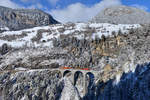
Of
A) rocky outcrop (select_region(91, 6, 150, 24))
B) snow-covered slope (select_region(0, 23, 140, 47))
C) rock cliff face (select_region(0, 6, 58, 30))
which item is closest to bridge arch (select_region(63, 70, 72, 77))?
snow-covered slope (select_region(0, 23, 140, 47))

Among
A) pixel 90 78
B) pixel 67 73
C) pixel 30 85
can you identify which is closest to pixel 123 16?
pixel 90 78

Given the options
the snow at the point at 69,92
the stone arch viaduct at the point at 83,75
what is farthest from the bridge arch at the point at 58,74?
the snow at the point at 69,92

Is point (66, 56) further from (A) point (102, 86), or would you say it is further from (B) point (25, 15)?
(B) point (25, 15)

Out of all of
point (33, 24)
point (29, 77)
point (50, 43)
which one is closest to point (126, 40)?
point (50, 43)

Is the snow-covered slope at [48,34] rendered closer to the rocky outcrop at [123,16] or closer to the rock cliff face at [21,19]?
the rocky outcrop at [123,16]

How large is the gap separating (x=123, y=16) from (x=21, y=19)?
50502 millimetres

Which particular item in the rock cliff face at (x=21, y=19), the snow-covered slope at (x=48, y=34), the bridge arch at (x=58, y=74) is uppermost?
the rock cliff face at (x=21, y=19)

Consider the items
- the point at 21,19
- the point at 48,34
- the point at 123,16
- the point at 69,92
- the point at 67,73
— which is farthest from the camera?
the point at 21,19

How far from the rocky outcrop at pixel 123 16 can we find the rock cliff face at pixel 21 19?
A: 1152 inches

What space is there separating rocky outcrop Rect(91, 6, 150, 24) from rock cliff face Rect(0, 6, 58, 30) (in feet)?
96.0

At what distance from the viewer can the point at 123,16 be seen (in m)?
77.8

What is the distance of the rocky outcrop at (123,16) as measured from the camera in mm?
73062

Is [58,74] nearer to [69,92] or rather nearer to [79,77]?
[69,92]

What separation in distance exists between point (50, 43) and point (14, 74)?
15.8 meters
